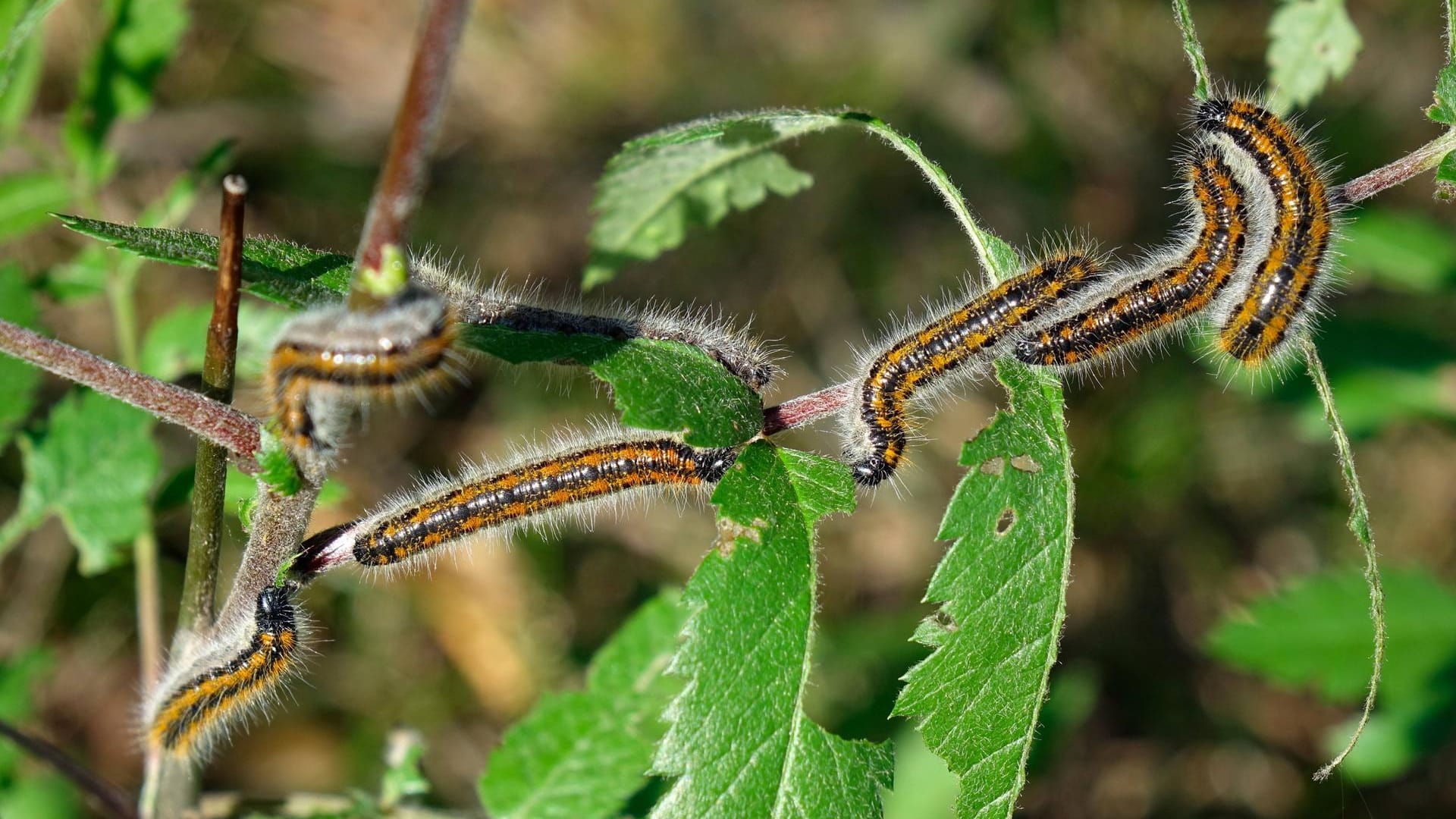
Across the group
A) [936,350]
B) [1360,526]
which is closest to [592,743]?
[936,350]

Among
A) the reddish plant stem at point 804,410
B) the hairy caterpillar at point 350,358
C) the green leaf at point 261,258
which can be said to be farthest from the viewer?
the reddish plant stem at point 804,410

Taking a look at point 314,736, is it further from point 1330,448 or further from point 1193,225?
point 1330,448

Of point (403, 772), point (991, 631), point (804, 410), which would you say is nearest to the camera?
point (991, 631)

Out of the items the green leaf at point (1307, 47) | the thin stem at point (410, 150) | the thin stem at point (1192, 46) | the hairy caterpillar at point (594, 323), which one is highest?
the green leaf at point (1307, 47)

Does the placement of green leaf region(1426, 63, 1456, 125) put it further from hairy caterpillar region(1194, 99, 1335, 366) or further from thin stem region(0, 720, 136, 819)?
thin stem region(0, 720, 136, 819)

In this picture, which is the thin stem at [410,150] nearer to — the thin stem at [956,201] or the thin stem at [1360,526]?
the thin stem at [956,201]

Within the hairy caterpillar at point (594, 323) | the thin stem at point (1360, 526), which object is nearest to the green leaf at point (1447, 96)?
the thin stem at point (1360, 526)

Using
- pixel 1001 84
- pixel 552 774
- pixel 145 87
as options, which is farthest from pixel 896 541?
pixel 145 87

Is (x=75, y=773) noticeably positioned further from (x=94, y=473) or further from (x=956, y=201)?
(x=956, y=201)
